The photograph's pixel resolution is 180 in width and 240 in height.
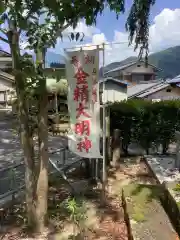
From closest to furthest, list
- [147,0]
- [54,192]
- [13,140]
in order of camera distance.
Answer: [54,192] < [147,0] < [13,140]

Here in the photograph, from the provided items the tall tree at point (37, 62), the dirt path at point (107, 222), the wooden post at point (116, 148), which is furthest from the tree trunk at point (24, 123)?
the wooden post at point (116, 148)

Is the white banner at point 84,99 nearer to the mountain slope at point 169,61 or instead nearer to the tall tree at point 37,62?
the tall tree at point 37,62

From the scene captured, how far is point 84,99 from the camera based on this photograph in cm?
526

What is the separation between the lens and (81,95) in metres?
5.24

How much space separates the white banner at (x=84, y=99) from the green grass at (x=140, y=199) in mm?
948

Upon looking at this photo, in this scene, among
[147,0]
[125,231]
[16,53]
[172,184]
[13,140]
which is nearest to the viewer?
[16,53]

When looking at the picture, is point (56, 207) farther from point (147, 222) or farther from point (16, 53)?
point (16, 53)

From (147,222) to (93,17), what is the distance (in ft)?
10.1

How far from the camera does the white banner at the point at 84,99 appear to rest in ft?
17.0

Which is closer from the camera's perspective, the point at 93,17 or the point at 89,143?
the point at 93,17

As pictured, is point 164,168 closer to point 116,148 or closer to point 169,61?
point 116,148

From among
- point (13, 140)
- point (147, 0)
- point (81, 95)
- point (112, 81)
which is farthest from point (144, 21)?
point (112, 81)

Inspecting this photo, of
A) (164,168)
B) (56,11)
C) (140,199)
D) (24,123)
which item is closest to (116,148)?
(164,168)

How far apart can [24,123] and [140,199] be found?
2330mm
